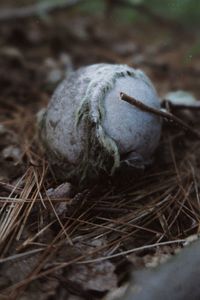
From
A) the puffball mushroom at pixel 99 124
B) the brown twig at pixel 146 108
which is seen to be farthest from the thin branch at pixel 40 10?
the brown twig at pixel 146 108

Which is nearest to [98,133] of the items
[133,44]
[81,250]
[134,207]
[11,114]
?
[134,207]

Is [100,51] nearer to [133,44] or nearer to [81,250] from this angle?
[133,44]

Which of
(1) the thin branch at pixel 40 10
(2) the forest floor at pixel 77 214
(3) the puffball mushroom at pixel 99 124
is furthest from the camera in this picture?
(1) the thin branch at pixel 40 10

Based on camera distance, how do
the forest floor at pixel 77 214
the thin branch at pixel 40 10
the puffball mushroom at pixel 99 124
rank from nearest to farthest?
the forest floor at pixel 77 214 → the puffball mushroom at pixel 99 124 → the thin branch at pixel 40 10

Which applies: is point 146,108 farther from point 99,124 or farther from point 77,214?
point 77,214

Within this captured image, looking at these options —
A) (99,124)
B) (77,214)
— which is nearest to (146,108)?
(99,124)

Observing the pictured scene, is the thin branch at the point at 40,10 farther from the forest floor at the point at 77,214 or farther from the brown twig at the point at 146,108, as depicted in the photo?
the brown twig at the point at 146,108

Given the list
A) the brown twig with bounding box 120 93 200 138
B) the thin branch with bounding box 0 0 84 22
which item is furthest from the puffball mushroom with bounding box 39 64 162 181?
the thin branch with bounding box 0 0 84 22

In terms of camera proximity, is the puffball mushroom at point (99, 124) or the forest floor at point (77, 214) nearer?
the forest floor at point (77, 214)
